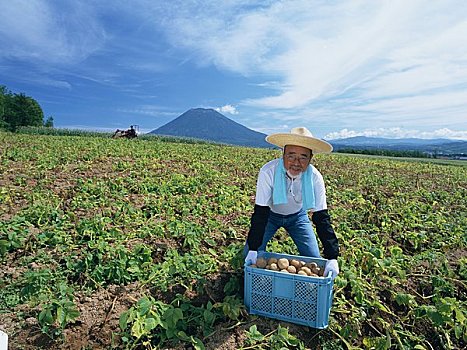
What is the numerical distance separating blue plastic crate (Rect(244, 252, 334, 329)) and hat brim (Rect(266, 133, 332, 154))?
3.31ft

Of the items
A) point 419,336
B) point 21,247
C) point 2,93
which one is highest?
point 2,93

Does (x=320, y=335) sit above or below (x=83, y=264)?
below

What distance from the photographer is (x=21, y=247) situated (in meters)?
3.47

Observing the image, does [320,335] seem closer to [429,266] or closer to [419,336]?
[419,336]

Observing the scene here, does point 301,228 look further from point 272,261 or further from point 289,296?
point 289,296

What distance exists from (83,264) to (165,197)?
8.69ft

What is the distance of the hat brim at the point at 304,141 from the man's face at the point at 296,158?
0.17 feet

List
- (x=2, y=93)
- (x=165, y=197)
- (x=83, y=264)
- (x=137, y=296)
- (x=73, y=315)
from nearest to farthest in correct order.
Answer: (x=73, y=315), (x=137, y=296), (x=83, y=264), (x=165, y=197), (x=2, y=93)

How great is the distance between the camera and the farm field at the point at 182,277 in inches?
96.3

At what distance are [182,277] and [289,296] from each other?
39.8 inches

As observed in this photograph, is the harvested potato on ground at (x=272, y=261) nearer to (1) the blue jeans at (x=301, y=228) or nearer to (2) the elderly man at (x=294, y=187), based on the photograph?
(2) the elderly man at (x=294, y=187)

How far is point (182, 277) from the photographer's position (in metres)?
3.07

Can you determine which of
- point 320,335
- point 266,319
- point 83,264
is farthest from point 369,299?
point 83,264

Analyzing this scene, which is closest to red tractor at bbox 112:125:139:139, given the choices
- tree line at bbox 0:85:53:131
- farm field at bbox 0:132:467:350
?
farm field at bbox 0:132:467:350
